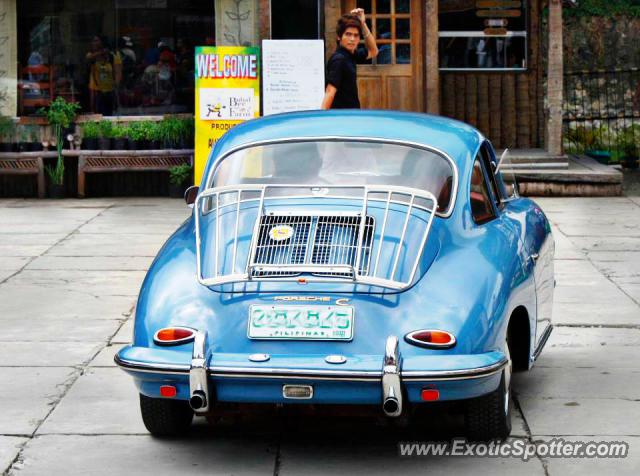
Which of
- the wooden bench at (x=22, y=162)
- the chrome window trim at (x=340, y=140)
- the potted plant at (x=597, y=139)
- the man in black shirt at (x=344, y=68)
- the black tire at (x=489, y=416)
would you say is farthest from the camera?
the potted plant at (x=597, y=139)

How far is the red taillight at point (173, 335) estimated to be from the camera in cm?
604

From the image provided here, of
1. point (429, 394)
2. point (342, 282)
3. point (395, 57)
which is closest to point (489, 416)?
point (429, 394)

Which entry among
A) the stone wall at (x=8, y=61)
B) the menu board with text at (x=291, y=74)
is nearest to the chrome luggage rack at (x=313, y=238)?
the menu board with text at (x=291, y=74)

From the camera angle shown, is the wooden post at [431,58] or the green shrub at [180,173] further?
the wooden post at [431,58]

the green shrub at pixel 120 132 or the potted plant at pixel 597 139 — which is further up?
the green shrub at pixel 120 132

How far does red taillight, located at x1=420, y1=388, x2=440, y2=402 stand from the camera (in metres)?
5.82

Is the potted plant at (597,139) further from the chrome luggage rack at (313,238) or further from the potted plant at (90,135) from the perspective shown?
the chrome luggage rack at (313,238)

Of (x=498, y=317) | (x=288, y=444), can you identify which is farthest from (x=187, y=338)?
(x=498, y=317)

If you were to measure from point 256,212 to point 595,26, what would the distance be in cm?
1869

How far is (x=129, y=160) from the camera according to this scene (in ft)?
55.5

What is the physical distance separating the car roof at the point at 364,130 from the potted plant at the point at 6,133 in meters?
10.1

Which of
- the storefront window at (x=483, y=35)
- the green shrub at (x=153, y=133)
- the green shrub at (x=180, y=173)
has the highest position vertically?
the storefront window at (x=483, y=35)

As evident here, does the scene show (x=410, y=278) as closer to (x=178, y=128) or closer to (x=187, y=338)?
(x=187, y=338)

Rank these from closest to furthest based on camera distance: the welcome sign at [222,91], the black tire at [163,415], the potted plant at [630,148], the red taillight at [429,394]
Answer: the red taillight at [429,394] < the black tire at [163,415] < the welcome sign at [222,91] < the potted plant at [630,148]
